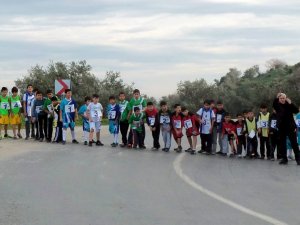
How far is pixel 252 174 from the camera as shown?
1399cm

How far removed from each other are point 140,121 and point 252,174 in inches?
286

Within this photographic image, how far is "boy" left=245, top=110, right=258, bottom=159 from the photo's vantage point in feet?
61.1

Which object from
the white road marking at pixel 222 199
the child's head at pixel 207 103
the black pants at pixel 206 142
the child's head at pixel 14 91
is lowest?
the white road marking at pixel 222 199

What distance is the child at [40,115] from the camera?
2205cm

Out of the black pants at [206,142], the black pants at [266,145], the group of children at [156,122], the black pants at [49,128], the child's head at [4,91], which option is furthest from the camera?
the child's head at [4,91]

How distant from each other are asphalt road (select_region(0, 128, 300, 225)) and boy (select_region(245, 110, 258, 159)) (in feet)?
3.53

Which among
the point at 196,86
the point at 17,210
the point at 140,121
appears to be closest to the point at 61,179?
the point at 17,210

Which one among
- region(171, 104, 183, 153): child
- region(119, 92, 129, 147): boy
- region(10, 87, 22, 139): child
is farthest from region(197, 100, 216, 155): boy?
region(10, 87, 22, 139): child

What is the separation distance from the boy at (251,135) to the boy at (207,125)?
1220 mm

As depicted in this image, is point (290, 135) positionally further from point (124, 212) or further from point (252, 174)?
point (124, 212)

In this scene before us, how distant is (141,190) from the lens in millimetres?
10898

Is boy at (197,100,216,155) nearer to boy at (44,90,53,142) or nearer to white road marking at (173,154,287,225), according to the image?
white road marking at (173,154,287,225)

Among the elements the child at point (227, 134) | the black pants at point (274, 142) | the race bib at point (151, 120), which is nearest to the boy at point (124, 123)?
the race bib at point (151, 120)

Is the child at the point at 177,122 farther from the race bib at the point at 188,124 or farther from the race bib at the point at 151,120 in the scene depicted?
the race bib at the point at 151,120
